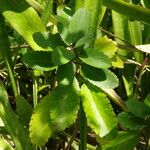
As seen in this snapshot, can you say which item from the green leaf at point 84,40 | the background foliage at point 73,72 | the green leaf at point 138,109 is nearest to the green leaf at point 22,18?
the background foliage at point 73,72

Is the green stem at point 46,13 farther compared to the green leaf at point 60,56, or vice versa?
the green stem at point 46,13

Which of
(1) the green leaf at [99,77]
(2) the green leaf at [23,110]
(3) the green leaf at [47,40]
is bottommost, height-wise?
(2) the green leaf at [23,110]

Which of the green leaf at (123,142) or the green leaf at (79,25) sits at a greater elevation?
the green leaf at (79,25)

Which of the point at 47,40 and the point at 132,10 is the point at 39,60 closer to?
the point at 47,40

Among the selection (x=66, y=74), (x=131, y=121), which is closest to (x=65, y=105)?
(x=66, y=74)

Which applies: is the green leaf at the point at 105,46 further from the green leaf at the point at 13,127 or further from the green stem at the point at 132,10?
the green leaf at the point at 13,127
